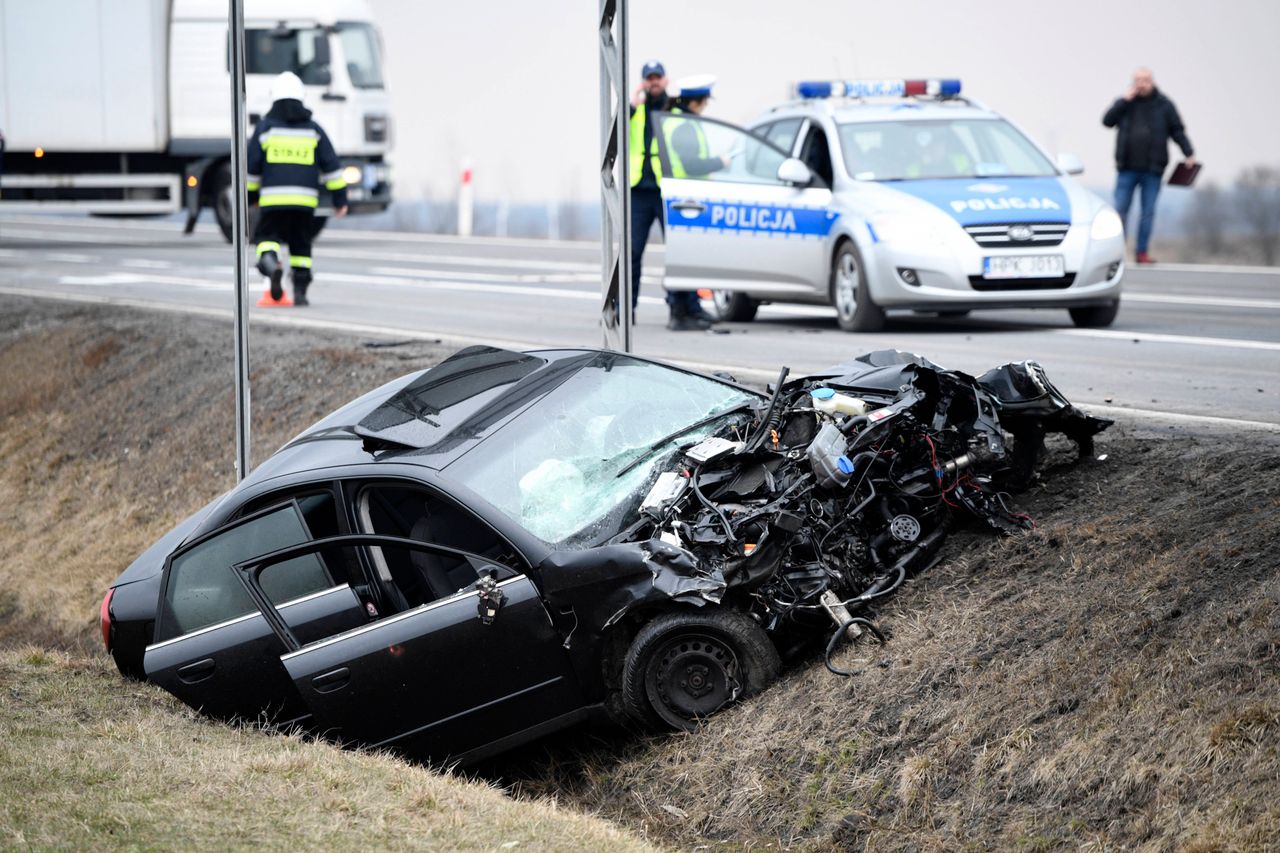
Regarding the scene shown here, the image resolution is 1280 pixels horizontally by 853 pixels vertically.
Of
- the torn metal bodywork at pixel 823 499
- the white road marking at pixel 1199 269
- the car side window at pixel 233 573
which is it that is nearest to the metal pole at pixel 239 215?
the car side window at pixel 233 573

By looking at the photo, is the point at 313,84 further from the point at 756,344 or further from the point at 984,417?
the point at 984,417

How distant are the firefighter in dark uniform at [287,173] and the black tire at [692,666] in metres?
10.0

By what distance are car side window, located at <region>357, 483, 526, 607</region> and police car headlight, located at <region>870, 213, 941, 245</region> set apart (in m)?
6.60

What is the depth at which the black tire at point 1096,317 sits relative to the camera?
41.0ft

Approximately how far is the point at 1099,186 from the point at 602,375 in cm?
2975

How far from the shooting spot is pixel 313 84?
2259cm

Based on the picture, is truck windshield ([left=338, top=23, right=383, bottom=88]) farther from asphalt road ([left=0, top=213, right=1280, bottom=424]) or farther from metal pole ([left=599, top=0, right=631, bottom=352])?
metal pole ([left=599, top=0, right=631, bottom=352])

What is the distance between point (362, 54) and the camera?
23016 mm

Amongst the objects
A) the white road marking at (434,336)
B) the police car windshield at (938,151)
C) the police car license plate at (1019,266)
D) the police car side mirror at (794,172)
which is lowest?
the white road marking at (434,336)

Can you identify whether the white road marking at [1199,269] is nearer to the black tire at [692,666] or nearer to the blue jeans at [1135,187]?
the blue jeans at [1135,187]

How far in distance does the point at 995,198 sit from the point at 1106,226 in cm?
94

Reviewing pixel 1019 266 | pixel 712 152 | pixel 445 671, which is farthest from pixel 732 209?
pixel 445 671

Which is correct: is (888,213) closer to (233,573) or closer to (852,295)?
(852,295)

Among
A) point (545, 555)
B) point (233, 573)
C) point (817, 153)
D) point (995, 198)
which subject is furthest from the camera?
point (817, 153)
